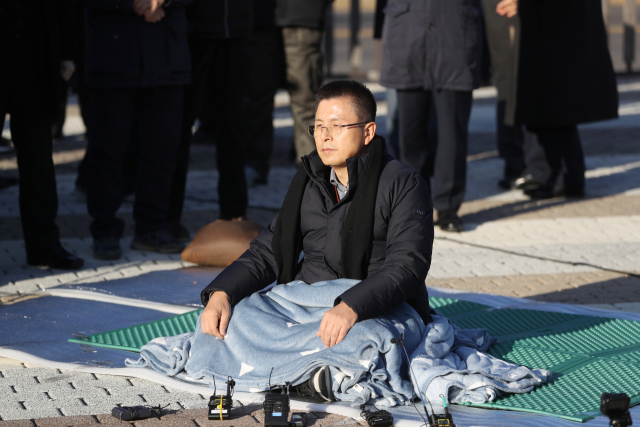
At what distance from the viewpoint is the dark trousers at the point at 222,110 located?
5.94 meters

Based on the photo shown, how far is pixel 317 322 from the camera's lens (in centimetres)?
342

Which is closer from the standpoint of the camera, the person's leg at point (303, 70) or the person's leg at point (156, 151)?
the person's leg at point (156, 151)

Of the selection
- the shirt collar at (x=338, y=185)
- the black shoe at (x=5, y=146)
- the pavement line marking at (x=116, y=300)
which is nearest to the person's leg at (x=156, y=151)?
the pavement line marking at (x=116, y=300)

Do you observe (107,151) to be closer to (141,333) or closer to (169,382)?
(141,333)

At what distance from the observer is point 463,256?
5.76 meters

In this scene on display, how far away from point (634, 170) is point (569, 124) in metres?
1.72

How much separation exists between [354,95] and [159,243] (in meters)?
2.57

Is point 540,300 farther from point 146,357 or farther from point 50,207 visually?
point 50,207

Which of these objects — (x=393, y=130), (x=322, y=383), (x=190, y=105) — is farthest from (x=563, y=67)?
(x=322, y=383)

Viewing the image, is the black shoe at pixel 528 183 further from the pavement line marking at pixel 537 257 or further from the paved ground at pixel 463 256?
the pavement line marking at pixel 537 257

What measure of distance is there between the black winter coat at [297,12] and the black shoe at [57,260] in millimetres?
3076

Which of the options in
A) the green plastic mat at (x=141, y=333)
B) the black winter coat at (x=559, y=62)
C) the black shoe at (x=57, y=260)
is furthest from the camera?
the black winter coat at (x=559, y=62)

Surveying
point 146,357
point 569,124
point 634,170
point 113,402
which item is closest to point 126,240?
point 146,357

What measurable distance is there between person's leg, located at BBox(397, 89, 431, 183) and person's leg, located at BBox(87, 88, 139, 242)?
6.30ft
